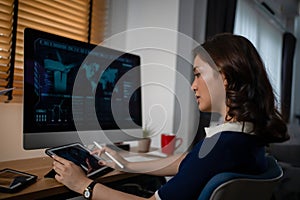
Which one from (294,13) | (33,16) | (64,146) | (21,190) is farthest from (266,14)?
(21,190)

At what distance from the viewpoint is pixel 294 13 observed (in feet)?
15.9

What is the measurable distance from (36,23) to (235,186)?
1335mm

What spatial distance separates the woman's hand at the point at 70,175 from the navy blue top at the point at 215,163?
0.85 ft

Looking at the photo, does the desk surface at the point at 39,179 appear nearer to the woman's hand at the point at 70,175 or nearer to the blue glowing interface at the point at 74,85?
the woman's hand at the point at 70,175

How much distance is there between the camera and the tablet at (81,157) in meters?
1.06

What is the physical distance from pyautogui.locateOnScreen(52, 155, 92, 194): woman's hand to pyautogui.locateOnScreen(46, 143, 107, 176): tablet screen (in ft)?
0.20

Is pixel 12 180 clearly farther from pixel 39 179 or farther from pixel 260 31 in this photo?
pixel 260 31

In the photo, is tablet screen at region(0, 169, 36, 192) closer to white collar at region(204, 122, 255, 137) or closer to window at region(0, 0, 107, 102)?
window at region(0, 0, 107, 102)

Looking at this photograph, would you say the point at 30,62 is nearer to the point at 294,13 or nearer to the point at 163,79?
the point at 163,79

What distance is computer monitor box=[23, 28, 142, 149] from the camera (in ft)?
3.57

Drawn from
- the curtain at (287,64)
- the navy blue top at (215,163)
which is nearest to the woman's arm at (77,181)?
the navy blue top at (215,163)

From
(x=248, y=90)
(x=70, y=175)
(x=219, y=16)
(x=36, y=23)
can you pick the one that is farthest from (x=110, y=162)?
(x=219, y=16)

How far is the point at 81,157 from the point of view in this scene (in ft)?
3.74

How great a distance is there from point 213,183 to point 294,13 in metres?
4.94
